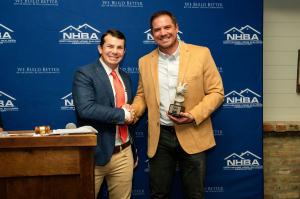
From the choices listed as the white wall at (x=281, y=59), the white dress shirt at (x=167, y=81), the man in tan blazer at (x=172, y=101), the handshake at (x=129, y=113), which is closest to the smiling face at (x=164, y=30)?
the man in tan blazer at (x=172, y=101)

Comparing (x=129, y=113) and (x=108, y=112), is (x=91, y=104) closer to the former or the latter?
(x=108, y=112)

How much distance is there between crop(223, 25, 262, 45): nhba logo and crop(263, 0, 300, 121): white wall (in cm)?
28

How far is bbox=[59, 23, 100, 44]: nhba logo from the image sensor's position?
2.62 meters

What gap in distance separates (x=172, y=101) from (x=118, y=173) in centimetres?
65

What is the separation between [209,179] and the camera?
2.83m

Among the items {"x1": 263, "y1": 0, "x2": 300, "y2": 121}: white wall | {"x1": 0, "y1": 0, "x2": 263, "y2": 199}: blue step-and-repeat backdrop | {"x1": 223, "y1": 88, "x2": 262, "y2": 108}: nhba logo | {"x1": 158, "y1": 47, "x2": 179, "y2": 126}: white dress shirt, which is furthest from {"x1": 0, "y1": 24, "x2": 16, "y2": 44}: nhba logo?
{"x1": 263, "y1": 0, "x2": 300, "y2": 121}: white wall

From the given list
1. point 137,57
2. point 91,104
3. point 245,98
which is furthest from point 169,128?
point 245,98

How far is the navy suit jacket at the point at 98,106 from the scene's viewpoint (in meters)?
1.98

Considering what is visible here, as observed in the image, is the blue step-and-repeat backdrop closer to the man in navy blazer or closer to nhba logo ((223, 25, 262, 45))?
nhba logo ((223, 25, 262, 45))

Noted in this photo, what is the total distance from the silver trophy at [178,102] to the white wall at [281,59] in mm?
1280

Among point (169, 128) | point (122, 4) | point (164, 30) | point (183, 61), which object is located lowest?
point (169, 128)

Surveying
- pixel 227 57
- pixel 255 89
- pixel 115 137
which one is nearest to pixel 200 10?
pixel 227 57

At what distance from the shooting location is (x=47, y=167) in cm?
155

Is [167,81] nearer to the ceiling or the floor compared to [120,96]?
nearer to the ceiling
